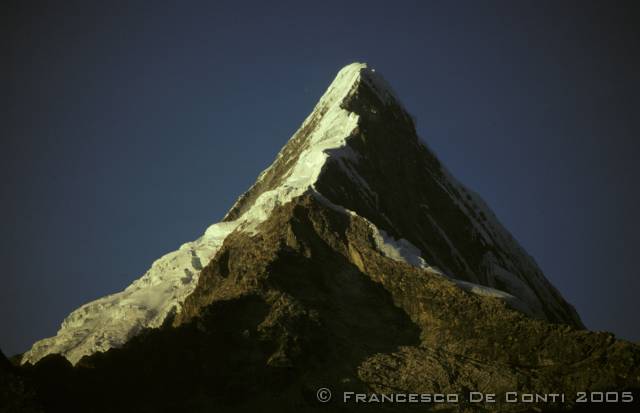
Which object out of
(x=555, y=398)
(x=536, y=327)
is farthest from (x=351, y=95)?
(x=555, y=398)

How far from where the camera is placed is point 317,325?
112 feet

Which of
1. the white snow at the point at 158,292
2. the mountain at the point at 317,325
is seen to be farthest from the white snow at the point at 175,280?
the mountain at the point at 317,325

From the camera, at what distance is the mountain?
101ft

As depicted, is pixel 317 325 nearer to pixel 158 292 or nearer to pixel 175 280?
pixel 175 280

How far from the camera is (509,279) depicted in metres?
53.2

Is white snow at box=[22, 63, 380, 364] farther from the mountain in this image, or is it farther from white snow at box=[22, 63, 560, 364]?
the mountain

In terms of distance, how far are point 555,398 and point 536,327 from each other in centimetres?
377

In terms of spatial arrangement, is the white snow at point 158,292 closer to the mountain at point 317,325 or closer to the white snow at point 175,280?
the white snow at point 175,280

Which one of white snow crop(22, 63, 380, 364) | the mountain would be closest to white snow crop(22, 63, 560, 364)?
white snow crop(22, 63, 380, 364)

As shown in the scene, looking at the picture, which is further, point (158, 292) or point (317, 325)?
point (158, 292)

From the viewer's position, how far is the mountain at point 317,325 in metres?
30.7

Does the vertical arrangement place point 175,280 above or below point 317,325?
above

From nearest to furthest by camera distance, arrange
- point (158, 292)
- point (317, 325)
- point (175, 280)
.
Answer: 1. point (317, 325)
2. point (158, 292)
3. point (175, 280)

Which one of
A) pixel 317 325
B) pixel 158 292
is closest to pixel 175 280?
pixel 158 292
